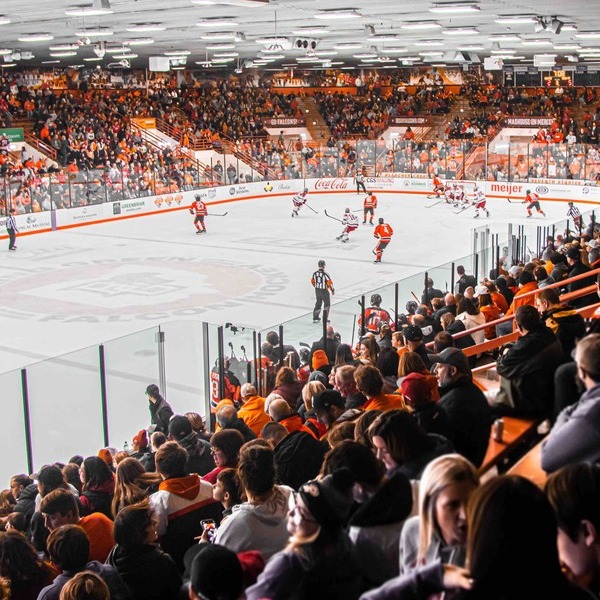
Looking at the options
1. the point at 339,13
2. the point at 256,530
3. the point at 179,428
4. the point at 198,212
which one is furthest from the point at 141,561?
the point at 198,212

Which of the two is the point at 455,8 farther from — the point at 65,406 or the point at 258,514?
the point at 258,514

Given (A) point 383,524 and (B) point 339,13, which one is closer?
(A) point 383,524

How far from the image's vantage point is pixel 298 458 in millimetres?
4770

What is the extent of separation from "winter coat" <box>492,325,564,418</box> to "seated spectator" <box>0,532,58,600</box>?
2388mm

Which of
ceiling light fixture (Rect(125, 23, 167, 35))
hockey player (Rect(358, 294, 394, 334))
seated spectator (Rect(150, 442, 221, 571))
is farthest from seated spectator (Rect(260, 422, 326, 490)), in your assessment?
ceiling light fixture (Rect(125, 23, 167, 35))

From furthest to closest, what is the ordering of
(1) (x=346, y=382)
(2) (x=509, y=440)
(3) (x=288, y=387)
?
(3) (x=288, y=387) < (1) (x=346, y=382) < (2) (x=509, y=440)

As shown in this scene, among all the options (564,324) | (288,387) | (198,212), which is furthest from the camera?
(198,212)

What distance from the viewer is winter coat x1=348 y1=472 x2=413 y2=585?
10.3ft

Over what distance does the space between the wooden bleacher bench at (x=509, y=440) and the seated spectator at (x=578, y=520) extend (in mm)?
1305

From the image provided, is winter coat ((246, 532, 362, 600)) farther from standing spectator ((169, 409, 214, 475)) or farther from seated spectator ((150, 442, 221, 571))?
standing spectator ((169, 409, 214, 475))

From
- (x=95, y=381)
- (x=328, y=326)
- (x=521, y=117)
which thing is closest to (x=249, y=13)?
(x=328, y=326)

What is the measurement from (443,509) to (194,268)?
715 inches

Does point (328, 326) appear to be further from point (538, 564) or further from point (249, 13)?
point (249, 13)

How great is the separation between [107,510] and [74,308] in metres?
12.2
